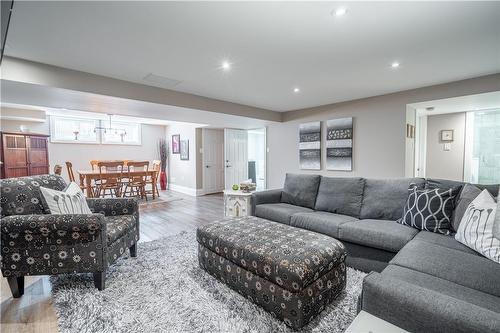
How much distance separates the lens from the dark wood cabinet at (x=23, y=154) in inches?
193

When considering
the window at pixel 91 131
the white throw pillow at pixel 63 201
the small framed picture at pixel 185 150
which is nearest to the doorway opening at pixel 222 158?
the small framed picture at pixel 185 150

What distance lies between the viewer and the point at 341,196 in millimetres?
2848

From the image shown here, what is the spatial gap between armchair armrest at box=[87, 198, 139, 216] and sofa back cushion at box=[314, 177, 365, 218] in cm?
227

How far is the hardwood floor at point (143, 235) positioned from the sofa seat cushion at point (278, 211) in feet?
3.88

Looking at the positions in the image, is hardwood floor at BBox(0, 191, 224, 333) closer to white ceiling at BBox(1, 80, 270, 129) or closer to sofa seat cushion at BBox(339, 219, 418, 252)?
white ceiling at BBox(1, 80, 270, 129)

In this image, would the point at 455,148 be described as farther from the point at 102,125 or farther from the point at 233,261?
the point at 102,125

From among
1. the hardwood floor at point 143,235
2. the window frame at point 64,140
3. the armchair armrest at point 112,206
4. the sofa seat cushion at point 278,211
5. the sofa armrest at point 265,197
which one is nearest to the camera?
the hardwood floor at point 143,235

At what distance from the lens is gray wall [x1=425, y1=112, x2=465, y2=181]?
182 inches

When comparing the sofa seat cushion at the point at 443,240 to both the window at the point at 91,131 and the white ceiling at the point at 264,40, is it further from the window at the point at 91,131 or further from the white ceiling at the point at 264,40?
the window at the point at 91,131

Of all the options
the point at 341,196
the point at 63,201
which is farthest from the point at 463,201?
the point at 63,201

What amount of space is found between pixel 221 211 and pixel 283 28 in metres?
3.58

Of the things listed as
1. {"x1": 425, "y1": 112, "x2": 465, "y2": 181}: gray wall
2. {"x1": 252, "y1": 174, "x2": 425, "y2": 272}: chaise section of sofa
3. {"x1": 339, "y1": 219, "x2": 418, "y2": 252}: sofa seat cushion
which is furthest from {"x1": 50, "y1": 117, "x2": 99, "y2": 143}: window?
{"x1": 425, "y1": 112, "x2": 465, "y2": 181}: gray wall

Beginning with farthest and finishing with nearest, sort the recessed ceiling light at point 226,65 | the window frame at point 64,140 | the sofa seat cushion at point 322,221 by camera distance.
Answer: the window frame at point 64,140
the recessed ceiling light at point 226,65
the sofa seat cushion at point 322,221

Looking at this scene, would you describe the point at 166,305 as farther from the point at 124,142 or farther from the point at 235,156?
the point at 124,142
